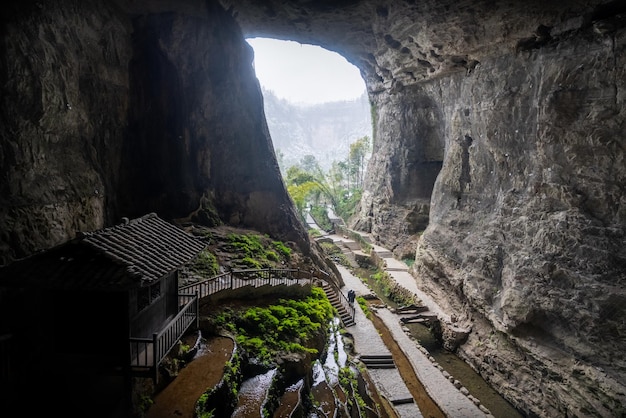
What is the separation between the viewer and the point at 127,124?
1769cm

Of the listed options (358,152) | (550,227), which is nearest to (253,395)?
(550,227)

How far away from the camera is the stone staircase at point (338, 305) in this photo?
18.1 metres

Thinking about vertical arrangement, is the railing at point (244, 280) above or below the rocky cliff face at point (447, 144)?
below

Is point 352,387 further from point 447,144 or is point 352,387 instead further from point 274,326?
point 447,144

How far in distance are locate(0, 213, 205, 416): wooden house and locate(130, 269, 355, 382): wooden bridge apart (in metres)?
0.05

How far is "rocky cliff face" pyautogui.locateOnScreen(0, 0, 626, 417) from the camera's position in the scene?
11.8m

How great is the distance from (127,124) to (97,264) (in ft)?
43.6

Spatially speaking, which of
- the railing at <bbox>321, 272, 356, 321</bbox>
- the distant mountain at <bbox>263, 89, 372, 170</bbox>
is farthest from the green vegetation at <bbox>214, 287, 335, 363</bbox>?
the distant mountain at <bbox>263, 89, 372, 170</bbox>

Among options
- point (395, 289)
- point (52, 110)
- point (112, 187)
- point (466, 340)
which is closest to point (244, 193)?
point (112, 187)

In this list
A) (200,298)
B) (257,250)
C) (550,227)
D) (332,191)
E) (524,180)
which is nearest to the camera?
(200,298)

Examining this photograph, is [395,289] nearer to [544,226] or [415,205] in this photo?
[415,205]

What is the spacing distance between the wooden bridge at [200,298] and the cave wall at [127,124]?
3797mm

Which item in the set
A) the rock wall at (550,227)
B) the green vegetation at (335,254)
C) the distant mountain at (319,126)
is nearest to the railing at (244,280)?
the rock wall at (550,227)

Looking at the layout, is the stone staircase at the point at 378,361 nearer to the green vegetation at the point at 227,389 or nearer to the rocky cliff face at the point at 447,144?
the rocky cliff face at the point at 447,144
